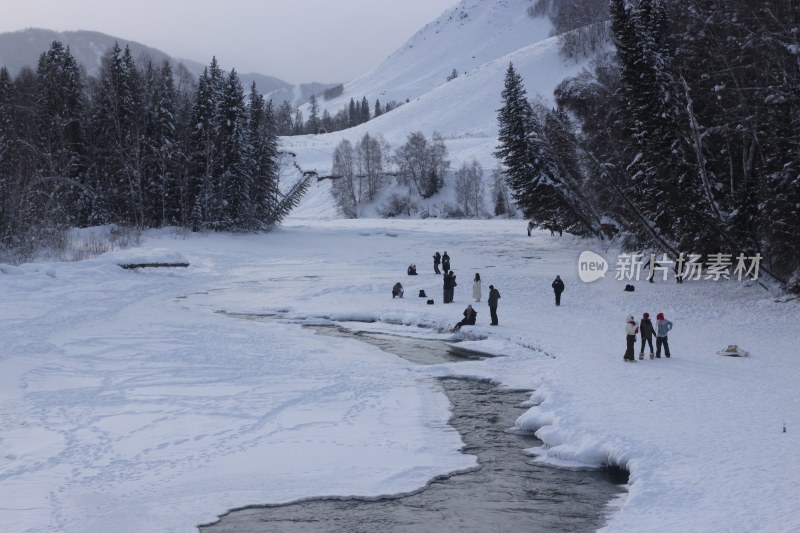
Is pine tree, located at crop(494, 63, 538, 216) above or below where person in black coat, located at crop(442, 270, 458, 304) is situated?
above

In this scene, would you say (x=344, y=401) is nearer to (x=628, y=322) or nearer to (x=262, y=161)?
(x=628, y=322)

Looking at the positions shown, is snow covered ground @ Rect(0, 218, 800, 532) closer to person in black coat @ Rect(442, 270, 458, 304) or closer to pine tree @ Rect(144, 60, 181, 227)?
person in black coat @ Rect(442, 270, 458, 304)

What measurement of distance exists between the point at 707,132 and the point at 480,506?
824 inches

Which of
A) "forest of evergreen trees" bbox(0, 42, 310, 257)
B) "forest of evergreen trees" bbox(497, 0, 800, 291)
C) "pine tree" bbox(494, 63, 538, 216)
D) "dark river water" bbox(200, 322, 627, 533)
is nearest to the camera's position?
"dark river water" bbox(200, 322, 627, 533)

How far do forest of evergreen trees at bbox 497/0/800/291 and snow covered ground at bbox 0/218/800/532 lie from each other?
2878 mm

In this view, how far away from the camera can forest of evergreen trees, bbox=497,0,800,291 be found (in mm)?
22672

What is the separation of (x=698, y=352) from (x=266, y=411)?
37.7ft

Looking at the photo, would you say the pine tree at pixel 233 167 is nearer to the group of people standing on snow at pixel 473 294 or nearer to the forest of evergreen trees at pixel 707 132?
the group of people standing on snow at pixel 473 294

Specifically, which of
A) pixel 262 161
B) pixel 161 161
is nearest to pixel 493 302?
pixel 161 161

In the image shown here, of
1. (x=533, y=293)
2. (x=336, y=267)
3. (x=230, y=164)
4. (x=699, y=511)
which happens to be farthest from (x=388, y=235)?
(x=699, y=511)

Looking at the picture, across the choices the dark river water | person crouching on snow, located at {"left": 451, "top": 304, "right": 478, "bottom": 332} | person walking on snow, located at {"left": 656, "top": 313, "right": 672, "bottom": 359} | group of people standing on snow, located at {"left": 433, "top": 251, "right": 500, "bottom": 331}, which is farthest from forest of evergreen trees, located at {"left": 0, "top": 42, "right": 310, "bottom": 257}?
the dark river water

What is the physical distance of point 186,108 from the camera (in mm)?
64250

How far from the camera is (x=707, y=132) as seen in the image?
25.5 metres

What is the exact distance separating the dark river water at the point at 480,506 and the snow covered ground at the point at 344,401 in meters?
0.33
